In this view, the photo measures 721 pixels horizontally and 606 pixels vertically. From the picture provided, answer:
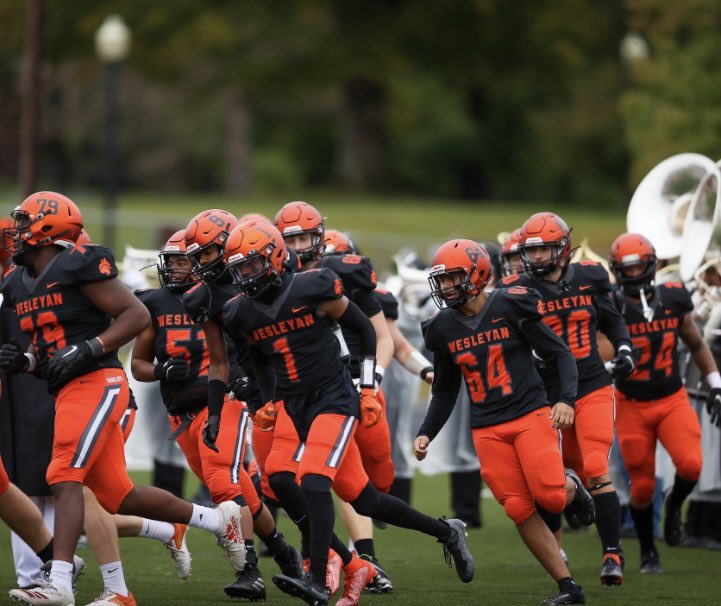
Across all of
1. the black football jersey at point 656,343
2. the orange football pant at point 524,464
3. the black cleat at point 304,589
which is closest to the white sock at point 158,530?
the black cleat at point 304,589

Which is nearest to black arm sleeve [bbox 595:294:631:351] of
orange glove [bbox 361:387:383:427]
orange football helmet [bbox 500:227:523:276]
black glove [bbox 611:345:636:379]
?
black glove [bbox 611:345:636:379]

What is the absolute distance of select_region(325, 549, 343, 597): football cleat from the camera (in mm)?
8016

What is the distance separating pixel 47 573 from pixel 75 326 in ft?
4.14

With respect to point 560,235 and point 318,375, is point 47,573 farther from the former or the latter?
point 560,235

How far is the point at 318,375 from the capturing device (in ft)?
24.4

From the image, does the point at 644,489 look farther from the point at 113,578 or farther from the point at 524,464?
the point at 113,578

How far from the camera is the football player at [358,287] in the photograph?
834cm

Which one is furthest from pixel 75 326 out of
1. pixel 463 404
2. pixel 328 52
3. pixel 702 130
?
pixel 328 52

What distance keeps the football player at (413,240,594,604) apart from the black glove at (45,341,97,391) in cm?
181

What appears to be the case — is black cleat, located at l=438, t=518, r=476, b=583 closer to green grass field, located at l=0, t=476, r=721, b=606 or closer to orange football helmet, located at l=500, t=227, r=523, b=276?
green grass field, located at l=0, t=476, r=721, b=606

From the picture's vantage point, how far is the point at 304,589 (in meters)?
6.94

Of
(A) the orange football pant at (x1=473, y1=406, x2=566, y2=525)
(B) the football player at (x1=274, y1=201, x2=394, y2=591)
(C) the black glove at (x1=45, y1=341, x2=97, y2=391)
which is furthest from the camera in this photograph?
(B) the football player at (x1=274, y1=201, x2=394, y2=591)

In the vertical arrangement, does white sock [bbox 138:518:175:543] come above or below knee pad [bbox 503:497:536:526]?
below

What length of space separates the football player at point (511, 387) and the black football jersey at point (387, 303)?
1358 millimetres
